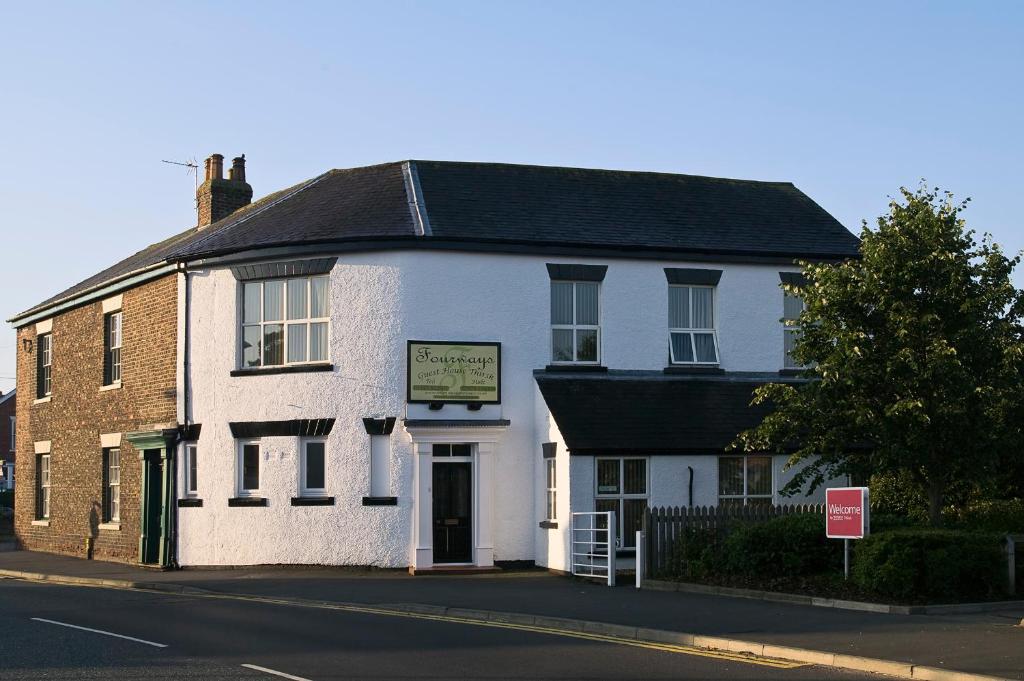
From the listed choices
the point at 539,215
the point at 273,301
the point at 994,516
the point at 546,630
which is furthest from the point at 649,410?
the point at 546,630

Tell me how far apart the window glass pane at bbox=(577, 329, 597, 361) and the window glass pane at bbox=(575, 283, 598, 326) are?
197mm

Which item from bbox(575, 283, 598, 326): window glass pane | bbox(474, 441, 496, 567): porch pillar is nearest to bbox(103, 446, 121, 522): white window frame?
bbox(474, 441, 496, 567): porch pillar

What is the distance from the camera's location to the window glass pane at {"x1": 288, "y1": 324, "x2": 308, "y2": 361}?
25312 millimetres

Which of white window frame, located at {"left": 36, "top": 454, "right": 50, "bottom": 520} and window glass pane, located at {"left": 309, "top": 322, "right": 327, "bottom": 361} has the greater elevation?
window glass pane, located at {"left": 309, "top": 322, "right": 327, "bottom": 361}

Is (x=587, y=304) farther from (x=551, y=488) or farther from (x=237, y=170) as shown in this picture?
(x=237, y=170)

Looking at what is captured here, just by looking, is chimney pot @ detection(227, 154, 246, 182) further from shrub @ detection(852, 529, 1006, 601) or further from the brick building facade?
the brick building facade

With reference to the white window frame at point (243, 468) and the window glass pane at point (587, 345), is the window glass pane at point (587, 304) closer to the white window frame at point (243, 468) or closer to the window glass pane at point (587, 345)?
the window glass pane at point (587, 345)

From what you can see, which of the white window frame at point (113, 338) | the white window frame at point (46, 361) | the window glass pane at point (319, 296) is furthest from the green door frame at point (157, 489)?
the white window frame at point (46, 361)

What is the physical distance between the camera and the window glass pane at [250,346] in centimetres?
2586

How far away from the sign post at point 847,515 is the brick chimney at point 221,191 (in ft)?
64.8

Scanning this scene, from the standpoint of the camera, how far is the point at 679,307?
86.1 feet

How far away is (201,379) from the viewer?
2623 cm

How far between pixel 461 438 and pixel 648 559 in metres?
5.21

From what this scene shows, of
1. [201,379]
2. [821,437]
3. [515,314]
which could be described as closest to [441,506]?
[515,314]
